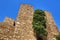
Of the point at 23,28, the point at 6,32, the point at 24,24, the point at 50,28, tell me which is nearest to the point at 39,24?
the point at 50,28

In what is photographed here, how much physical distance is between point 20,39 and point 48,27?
16.3 feet

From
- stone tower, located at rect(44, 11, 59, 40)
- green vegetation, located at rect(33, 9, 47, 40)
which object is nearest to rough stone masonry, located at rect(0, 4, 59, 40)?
stone tower, located at rect(44, 11, 59, 40)

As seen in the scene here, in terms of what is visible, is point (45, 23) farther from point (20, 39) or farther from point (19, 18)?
point (20, 39)

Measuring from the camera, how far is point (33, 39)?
16.0 m

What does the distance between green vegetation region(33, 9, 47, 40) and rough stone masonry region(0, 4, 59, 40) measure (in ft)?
2.25

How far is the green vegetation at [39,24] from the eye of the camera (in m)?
17.5

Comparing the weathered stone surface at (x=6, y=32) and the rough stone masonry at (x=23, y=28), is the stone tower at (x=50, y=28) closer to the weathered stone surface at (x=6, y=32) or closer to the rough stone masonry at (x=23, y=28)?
the rough stone masonry at (x=23, y=28)

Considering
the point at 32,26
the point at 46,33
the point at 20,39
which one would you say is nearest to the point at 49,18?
the point at 46,33

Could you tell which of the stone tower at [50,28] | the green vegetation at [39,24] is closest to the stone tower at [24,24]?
the green vegetation at [39,24]

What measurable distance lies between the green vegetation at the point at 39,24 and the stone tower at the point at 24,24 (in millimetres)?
902

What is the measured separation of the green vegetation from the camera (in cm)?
1745

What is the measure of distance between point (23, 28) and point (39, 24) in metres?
2.61

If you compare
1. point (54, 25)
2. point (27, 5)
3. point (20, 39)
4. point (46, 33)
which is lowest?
point (20, 39)

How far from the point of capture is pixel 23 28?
16.1m
